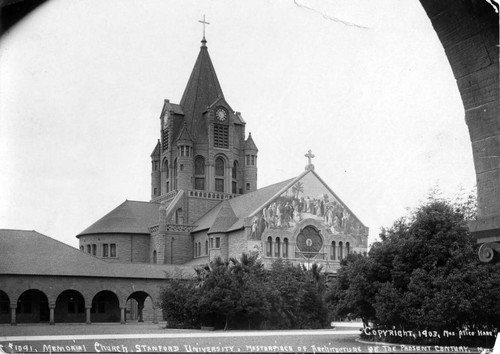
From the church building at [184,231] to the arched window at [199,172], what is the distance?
86 millimetres

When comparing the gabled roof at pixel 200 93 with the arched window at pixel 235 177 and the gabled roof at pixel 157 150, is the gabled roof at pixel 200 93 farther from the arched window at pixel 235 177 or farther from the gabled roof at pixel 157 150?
the gabled roof at pixel 157 150

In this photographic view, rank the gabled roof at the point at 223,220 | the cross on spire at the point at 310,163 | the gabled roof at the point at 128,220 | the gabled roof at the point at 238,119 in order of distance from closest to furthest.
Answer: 1. the cross on spire at the point at 310,163
2. the gabled roof at the point at 223,220
3. the gabled roof at the point at 128,220
4. the gabled roof at the point at 238,119

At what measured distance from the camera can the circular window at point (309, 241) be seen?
157ft

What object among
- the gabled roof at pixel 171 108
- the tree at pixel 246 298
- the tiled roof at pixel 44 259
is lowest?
the tree at pixel 246 298

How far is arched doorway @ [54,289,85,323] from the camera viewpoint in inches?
1601

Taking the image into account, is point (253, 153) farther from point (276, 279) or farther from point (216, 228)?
point (276, 279)

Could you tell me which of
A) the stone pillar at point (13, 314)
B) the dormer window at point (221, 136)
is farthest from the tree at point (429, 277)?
the dormer window at point (221, 136)

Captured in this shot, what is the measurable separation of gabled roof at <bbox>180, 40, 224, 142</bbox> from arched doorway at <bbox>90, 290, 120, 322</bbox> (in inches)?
733

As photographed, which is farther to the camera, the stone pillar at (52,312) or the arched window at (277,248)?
the arched window at (277,248)

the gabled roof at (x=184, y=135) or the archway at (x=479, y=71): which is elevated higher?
the gabled roof at (x=184, y=135)

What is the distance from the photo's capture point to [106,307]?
4269 centimetres

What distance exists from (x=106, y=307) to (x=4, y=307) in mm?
6045

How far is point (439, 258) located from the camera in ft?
62.2

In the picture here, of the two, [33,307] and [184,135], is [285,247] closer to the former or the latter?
[184,135]
